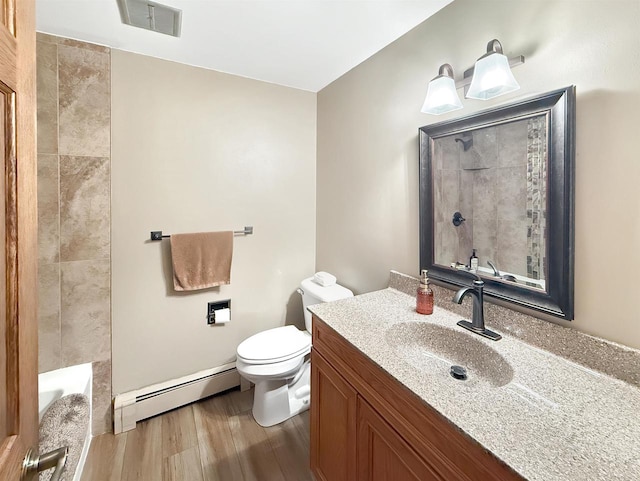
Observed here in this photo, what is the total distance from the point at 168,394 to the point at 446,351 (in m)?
1.75

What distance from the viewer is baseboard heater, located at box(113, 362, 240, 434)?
1.78 meters

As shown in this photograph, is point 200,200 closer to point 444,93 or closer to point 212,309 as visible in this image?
point 212,309

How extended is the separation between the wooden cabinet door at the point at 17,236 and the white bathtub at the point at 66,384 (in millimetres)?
1216

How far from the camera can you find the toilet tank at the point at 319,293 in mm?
1894

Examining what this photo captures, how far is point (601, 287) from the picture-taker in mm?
920

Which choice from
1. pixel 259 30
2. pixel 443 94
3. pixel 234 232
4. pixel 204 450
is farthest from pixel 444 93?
pixel 204 450

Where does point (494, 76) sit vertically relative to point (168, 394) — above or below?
above

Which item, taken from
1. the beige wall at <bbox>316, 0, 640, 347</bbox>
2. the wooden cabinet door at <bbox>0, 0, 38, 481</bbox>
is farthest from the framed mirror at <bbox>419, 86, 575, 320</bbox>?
the wooden cabinet door at <bbox>0, 0, 38, 481</bbox>

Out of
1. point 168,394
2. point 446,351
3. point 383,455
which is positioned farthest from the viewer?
point 168,394

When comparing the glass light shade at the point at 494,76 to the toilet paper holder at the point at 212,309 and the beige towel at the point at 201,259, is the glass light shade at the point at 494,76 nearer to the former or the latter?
the beige towel at the point at 201,259

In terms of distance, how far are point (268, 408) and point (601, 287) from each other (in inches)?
68.5

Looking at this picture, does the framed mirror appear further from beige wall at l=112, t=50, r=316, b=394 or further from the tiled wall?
the tiled wall

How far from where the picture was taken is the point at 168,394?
1918 mm

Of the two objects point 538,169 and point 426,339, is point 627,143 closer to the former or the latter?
point 538,169
